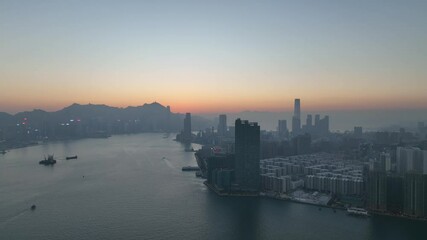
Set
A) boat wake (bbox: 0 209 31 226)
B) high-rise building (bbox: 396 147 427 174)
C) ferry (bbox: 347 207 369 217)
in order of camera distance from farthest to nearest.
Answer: high-rise building (bbox: 396 147 427 174), ferry (bbox: 347 207 369 217), boat wake (bbox: 0 209 31 226)

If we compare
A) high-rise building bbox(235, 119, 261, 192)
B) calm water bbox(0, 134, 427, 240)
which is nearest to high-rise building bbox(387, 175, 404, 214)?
calm water bbox(0, 134, 427, 240)

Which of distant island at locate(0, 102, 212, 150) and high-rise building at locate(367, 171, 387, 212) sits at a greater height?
distant island at locate(0, 102, 212, 150)

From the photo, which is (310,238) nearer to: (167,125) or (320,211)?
(320,211)

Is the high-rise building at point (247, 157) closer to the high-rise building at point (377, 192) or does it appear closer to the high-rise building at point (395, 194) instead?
the high-rise building at point (377, 192)

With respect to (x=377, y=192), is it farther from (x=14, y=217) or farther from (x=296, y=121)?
(x=296, y=121)

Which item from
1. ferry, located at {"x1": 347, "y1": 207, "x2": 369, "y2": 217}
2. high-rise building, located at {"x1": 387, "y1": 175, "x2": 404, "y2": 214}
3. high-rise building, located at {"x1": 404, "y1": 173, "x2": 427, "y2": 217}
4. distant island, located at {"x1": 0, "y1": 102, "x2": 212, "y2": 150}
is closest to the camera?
high-rise building, located at {"x1": 404, "y1": 173, "x2": 427, "y2": 217}

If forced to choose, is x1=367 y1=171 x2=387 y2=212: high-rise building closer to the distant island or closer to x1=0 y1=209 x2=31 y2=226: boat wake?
x1=0 y1=209 x2=31 y2=226: boat wake
